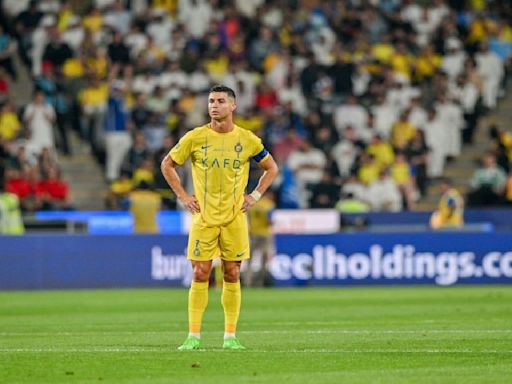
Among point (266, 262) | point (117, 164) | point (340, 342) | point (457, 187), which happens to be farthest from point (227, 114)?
point (457, 187)

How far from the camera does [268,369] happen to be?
12062 mm

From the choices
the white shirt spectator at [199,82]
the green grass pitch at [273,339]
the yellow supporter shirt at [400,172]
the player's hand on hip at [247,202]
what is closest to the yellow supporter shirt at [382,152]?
the yellow supporter shirt at [400,172]

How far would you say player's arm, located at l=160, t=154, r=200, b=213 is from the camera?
14.0m

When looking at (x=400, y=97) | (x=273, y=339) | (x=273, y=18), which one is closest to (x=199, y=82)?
(x=273, y=18)

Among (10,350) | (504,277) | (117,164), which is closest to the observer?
(10,350)

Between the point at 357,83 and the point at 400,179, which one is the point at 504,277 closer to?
the point at 400,179

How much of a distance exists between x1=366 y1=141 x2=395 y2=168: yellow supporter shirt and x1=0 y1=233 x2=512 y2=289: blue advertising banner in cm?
457

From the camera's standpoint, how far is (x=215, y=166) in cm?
1415

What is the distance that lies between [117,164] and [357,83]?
6.35 m

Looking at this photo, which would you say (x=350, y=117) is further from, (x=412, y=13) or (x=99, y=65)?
(x=99, y=65)

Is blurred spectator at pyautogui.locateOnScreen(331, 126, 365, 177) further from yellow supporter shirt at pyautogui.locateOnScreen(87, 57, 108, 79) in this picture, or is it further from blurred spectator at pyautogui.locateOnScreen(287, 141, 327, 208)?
yellow supporter shirt at pyautogui.locateOnScreen(87, 57, 108, 79)

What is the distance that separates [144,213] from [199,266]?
16.4m

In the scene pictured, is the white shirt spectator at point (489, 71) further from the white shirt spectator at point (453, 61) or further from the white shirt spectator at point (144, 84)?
the white shirt spectator at point (144, 84)

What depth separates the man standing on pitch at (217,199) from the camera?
14023mm
